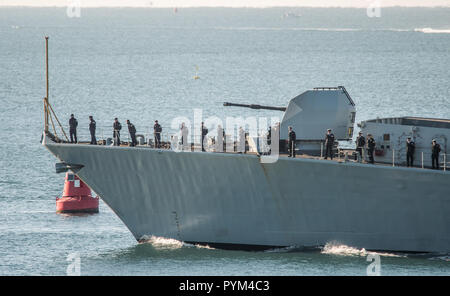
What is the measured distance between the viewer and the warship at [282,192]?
3506cm

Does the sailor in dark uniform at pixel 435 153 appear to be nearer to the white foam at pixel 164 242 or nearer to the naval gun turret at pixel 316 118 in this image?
the naval gun turret at pixel 316 118

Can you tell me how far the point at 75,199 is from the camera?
1756 inches

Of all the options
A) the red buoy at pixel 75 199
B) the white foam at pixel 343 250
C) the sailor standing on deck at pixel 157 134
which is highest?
the sailor standing on deck at pixel 157 134

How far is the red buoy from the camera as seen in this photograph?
44375 millimetres

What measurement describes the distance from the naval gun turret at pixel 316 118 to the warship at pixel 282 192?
39mm

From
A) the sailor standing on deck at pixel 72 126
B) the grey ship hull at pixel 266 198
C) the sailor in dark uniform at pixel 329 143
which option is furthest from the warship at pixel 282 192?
the sailor standing on deck at pixel 72 126

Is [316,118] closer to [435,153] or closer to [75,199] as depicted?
[435,153]

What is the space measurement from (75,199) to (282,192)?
12366mm

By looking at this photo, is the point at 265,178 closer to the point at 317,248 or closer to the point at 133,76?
the point at 317,248

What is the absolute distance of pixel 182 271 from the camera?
3516cm

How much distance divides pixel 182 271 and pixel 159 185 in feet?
12.8

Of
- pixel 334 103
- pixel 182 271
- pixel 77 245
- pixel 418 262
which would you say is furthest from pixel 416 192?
pixel 77 245

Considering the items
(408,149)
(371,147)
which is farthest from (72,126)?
(408,149)

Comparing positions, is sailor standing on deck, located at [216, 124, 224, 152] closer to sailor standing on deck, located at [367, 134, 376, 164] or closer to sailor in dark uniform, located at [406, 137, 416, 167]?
sailor standing on deck, located at [367, 134, 376, 164]
